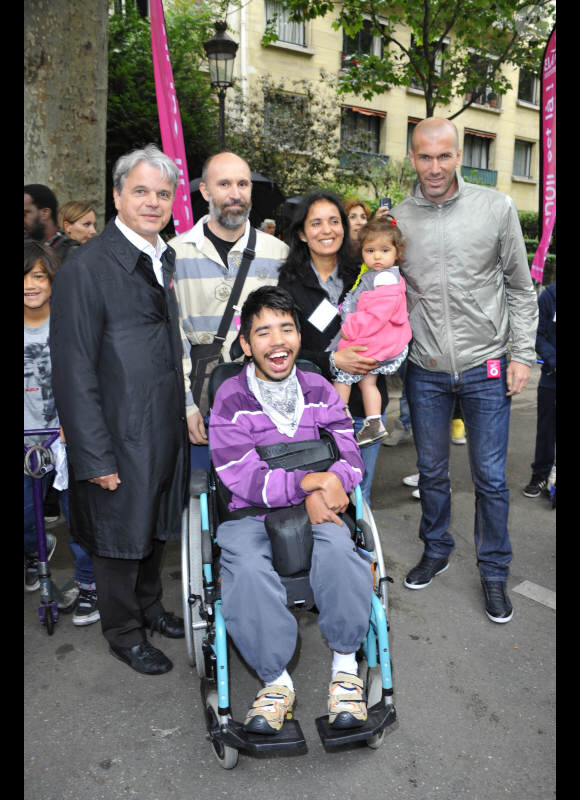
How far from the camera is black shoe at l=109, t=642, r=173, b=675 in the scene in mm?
2867

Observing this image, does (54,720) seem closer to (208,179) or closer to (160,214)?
(160,214)

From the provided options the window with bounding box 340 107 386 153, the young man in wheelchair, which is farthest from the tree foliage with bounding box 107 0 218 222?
the young man in wheelchair

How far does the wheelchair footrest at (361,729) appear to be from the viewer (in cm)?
217

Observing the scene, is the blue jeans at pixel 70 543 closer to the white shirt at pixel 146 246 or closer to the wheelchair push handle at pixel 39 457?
the wheelchair push handle at pixel 39 457

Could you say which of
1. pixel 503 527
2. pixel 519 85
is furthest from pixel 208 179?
pixel 519 85

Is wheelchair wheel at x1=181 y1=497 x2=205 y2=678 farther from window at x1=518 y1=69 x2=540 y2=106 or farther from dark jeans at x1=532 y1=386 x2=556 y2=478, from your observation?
window at x1=518 y1=69 x2=540 y2=106

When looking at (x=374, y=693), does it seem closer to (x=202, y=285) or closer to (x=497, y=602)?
(x=497, y=602)

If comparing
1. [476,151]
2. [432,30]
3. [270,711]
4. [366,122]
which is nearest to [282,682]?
[270,711]

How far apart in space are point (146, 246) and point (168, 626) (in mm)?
1888

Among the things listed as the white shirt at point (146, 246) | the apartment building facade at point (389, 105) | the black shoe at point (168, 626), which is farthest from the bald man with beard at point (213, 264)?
the apartment building facade at point (389, 105)

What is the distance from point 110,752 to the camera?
2.40 metres
